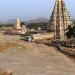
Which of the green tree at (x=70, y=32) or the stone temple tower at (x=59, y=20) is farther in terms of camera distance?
the stone temple tower at (x=59, y=20)

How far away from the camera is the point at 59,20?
195 ft

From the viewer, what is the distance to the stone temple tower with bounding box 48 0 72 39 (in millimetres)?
58688

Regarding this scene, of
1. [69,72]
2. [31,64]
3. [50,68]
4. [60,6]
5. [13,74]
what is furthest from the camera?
[60,6]

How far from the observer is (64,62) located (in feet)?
102

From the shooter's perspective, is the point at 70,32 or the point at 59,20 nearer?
the point at 70,32

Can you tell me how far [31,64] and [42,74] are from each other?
18.0 ft

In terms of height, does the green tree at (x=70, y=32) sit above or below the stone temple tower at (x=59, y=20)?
below

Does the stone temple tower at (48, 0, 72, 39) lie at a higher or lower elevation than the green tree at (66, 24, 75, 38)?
higher

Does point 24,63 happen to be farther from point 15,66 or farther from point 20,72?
point 20,72

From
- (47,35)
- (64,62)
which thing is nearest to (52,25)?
(47,35)

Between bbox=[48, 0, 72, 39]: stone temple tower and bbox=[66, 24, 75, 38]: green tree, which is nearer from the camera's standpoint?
bbox=[66, 24, 75, 38]: green tree

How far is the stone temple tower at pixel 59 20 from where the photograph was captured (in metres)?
58.7

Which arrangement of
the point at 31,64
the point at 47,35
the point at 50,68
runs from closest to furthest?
the point at 50,68
the point at 31,64
the point at 47,35

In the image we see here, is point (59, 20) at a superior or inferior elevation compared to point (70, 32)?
superior
